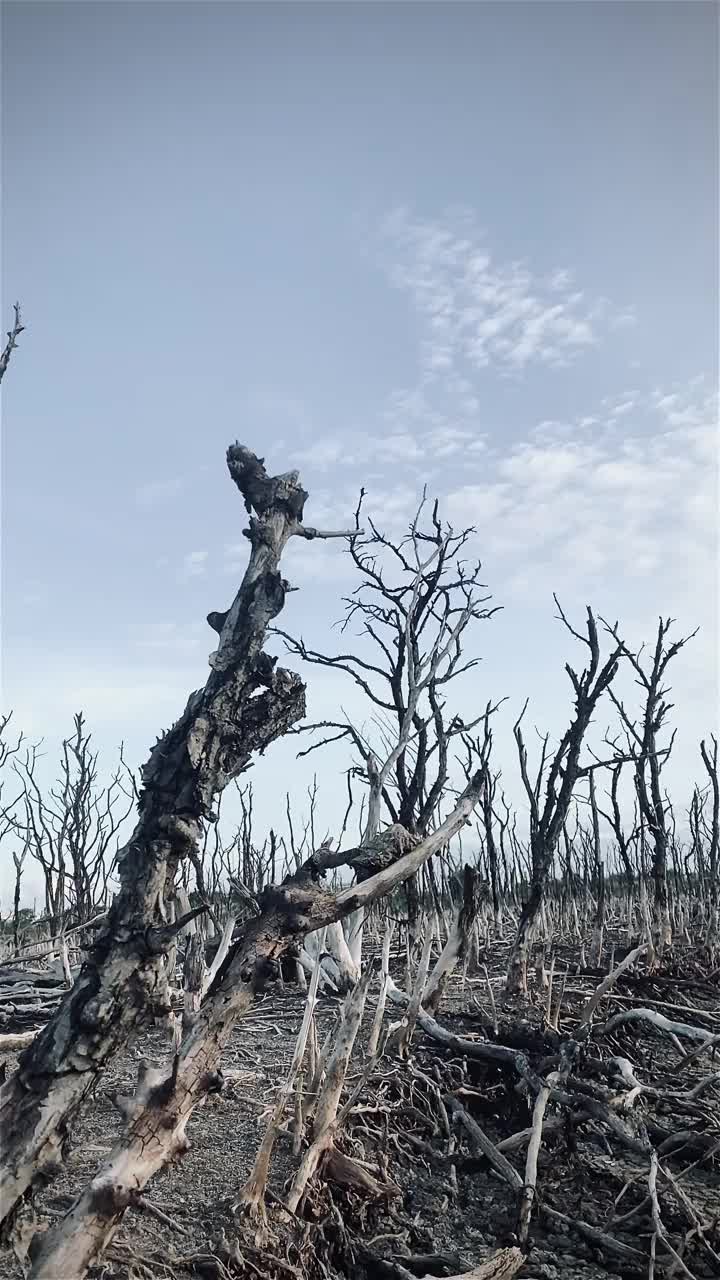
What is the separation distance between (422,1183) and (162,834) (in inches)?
108

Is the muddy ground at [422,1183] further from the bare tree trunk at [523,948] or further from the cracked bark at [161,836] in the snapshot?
the bare tree trunk at [523,948]

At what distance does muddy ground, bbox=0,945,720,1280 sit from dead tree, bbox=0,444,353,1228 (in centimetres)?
22

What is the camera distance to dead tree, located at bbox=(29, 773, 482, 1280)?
288cm

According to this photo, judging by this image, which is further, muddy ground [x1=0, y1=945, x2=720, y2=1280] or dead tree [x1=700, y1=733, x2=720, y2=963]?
dead tree [x1=700, y1=733, x2=720, y2=963]

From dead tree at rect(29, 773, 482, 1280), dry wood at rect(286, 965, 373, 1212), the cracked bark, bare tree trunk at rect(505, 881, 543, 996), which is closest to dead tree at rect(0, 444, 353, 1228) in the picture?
the cracked bark

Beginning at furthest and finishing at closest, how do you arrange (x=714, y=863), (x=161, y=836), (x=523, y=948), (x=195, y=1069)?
1. (x=714, y=863)
2. (x=523, y=948)
3. (x=161, y=836)
4. (x=195, y=1069)

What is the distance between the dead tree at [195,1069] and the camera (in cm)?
288

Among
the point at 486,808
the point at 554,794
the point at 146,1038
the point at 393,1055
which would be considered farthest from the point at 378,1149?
the point at 486,808

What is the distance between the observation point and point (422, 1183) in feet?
15.1

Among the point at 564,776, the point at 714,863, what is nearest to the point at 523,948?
the point at 564,776

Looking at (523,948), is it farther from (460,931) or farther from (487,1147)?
(487,1147)

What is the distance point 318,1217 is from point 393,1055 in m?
1.74

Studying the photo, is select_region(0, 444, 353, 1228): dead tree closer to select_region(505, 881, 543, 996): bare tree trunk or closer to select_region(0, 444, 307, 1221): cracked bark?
select_region(0, 444, 307, 1221): cracked bark

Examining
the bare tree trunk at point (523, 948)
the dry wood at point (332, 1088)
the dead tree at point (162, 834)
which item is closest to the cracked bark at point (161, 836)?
the dead tree at point (162, 834)
